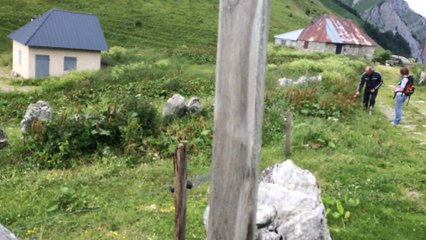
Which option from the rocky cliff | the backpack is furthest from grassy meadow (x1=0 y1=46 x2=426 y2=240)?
the rocky cliff

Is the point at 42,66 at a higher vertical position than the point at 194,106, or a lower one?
lower

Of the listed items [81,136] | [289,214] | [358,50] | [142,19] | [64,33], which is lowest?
[81,136]

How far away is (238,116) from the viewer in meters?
1.89

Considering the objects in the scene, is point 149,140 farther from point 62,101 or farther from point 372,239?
point 62,101

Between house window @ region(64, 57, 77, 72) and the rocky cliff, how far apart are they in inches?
4743

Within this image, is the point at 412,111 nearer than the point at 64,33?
Yes

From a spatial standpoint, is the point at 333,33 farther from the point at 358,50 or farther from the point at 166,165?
the point at 166,165

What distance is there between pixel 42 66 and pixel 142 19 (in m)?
26.0

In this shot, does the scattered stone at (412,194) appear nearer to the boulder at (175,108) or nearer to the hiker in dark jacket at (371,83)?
the boulder at (175,108)

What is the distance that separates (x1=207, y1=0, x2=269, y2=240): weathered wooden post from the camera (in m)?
1.82

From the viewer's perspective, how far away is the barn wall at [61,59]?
2894 centimetres

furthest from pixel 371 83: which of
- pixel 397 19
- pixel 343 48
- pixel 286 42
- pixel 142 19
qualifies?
pixel 397 19

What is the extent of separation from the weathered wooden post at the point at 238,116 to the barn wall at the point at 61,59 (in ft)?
94.3

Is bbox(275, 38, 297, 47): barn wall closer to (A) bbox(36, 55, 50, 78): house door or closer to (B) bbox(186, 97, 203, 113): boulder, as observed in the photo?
(A) bbox(36, 55, 50, 78): house door
